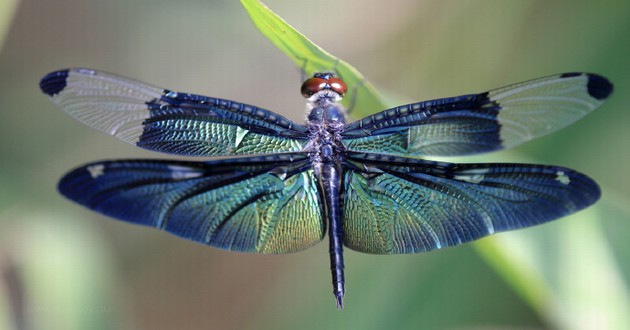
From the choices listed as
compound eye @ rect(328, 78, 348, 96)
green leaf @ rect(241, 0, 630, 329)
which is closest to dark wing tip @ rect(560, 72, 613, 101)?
green leaf @ rect(241, 0, 630, 329)

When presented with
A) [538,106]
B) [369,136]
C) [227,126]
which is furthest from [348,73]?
[538,106]

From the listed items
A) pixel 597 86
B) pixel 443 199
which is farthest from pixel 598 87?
pixel 443 199

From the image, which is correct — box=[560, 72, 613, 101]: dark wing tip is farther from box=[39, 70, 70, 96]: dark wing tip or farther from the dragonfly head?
box=[39, 70, 70, 96]: dark wing tip

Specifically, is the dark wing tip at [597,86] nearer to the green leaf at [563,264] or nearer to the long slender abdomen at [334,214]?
the green leaf at [563,264]

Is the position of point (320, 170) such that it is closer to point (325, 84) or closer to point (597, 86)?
point (325, 84)

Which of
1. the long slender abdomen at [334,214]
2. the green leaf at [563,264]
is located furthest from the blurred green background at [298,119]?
the long slender abdomen at [334,214]

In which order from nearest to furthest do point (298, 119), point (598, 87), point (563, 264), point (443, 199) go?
1. point (598, 87)
2. point (443, 199)
3. point (563, 264)
4. point (298, 119)
